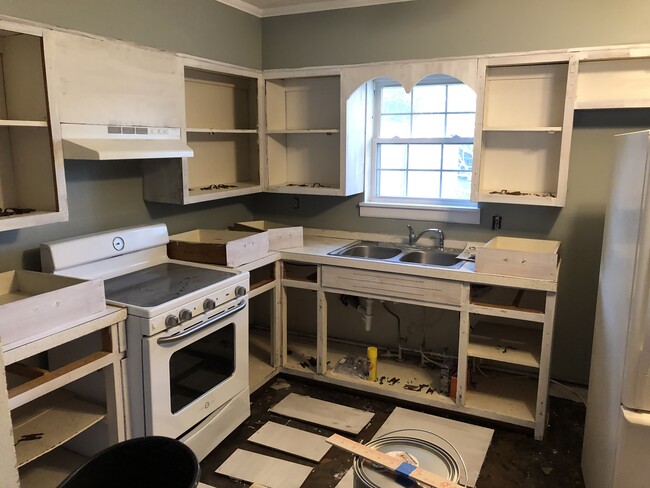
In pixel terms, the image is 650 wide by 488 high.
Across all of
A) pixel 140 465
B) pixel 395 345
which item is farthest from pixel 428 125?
pixel 140 465

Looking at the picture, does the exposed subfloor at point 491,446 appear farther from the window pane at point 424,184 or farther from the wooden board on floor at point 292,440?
the window pane at point 424,184

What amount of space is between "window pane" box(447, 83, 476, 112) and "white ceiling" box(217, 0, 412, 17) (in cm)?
69

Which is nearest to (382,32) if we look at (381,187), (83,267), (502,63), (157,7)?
(502,63)

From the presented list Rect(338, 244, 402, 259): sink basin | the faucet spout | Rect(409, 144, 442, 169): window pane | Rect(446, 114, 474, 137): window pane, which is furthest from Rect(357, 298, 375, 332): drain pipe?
Rect(446, 114, 474, 137): window pane

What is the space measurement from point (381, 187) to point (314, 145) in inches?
23.4

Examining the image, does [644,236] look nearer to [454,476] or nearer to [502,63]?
[454,476]

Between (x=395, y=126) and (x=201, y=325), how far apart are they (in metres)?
2.09

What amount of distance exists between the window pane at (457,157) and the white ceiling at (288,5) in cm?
102

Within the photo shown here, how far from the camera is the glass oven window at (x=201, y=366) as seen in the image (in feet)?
7.87

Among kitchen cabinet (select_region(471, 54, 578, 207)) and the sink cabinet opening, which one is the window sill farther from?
the sink cabinet opening

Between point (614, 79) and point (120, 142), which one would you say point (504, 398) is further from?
point (120, 142)

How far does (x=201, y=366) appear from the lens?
257 centimetres

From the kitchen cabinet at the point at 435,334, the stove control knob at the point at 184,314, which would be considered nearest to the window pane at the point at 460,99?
the kitchen cabinet at the point at 435,334

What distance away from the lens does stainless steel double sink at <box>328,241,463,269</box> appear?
3334 millimetres
